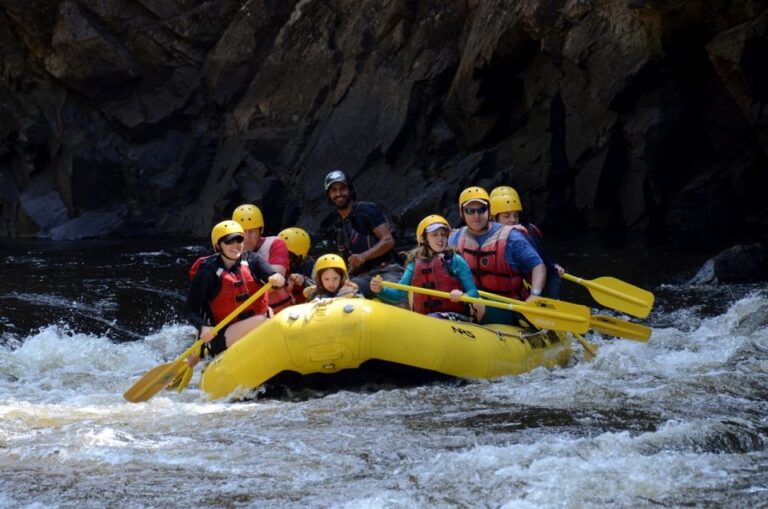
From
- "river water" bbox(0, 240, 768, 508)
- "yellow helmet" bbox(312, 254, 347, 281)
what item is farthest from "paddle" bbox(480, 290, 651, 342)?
"yellow helmet" bbox(312, 254, 347, 281)

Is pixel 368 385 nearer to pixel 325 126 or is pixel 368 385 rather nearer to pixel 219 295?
pixel 219 295

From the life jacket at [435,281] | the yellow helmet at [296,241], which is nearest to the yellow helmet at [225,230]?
the life jacket at [435,281]

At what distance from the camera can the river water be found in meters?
4.83

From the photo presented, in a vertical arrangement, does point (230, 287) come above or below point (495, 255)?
below

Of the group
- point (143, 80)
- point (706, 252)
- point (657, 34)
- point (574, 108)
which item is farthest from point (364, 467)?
point (143, 80)

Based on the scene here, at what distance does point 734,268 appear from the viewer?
471 inches

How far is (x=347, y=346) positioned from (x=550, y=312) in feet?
5.44

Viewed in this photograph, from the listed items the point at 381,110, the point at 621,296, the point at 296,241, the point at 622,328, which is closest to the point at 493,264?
the point at 622,328

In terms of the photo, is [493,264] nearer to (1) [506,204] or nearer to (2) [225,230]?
(1) [506,204]

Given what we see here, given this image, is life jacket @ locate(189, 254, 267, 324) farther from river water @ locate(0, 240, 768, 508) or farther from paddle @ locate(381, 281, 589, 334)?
paddle @ locate(381, 281, 589, 334)

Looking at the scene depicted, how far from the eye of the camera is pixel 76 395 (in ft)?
25.7

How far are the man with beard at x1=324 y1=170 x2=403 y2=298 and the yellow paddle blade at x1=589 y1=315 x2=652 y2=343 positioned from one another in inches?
71.9

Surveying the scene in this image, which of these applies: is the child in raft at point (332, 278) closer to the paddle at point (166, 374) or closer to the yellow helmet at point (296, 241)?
the paddle at point (166, 374)

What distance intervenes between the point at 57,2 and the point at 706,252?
14368mm
